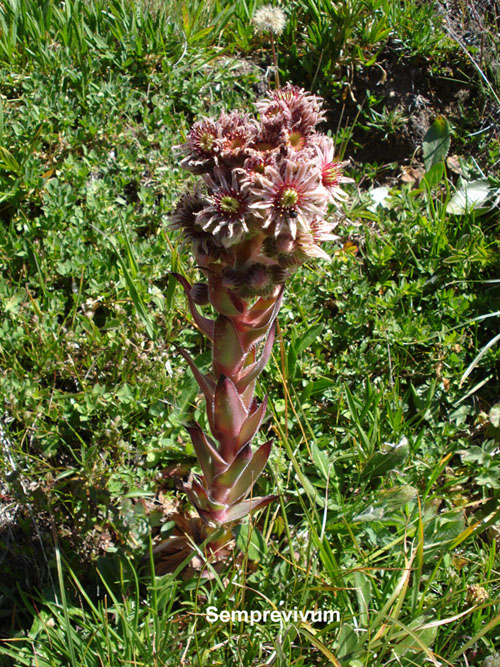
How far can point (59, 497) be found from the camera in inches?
103

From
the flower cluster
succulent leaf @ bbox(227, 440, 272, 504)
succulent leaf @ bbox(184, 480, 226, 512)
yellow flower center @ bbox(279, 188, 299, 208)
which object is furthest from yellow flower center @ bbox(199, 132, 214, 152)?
succulent leaf @ bbox(184, 480, 226, 512)

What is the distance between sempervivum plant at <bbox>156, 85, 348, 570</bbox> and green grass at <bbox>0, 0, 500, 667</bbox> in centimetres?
60

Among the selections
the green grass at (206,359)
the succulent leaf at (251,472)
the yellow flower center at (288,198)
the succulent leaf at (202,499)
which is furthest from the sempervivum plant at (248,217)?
the green grass at (206,359)

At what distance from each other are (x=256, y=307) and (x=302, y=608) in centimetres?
116

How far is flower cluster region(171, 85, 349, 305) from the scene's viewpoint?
1.62 metres

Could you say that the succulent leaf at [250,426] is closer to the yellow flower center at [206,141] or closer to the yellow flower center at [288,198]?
the yellow flower center at [288,198]

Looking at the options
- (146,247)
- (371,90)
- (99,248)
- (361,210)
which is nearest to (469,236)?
(361,210)

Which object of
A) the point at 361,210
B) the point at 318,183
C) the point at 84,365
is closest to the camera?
the point at 318,183

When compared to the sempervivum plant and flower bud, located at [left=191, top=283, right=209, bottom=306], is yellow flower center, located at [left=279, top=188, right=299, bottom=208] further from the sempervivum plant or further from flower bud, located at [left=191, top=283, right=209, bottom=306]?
flower bud, located at [left=191, top=283, right=209, bottom=306]

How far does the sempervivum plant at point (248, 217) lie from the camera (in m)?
1.63

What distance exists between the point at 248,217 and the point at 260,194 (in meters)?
0.09

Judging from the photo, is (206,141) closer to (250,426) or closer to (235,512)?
(250,426)

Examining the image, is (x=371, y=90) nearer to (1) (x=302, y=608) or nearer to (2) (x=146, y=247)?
(2) (x=146, y=247)

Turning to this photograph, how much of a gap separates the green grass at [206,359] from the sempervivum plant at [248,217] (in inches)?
23.5
